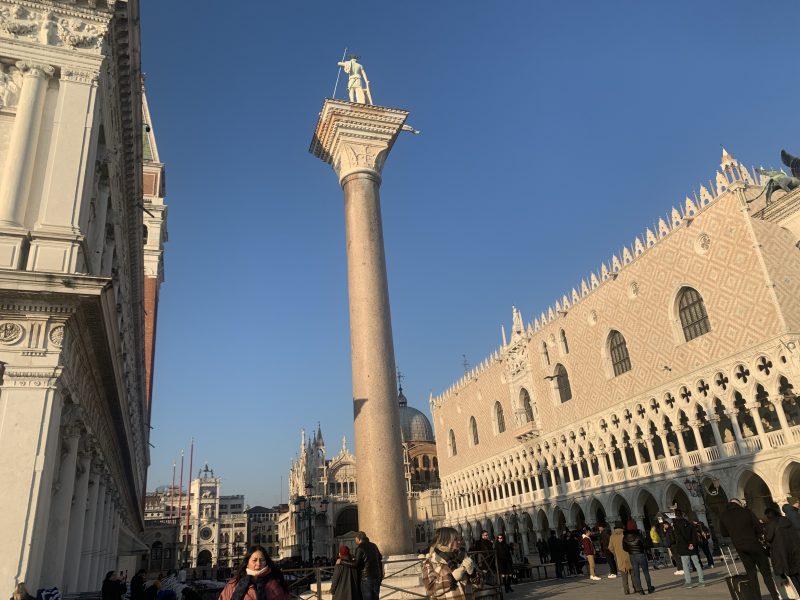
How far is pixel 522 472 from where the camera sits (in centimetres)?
3931

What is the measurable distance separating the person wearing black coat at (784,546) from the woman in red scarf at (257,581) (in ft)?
20.0

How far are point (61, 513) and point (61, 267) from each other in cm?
376

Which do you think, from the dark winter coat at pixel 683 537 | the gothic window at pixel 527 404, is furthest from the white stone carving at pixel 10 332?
the gothic window at pixel 527 404

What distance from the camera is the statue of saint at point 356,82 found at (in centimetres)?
1584

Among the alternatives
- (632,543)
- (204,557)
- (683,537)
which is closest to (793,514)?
(683,537)

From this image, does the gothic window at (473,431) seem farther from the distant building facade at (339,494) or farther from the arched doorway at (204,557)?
the arched doorway at (204,557)

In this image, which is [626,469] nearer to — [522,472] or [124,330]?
[522,472]

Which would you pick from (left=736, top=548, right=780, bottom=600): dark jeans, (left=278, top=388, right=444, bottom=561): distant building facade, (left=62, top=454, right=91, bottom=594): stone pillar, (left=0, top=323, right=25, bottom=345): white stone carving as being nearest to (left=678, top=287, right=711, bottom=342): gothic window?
Result: (left=736, top=548, right=780, bottom=600): dark jeans

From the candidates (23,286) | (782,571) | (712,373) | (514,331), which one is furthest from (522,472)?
(23,286)

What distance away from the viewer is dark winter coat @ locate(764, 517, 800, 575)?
6.97 meters

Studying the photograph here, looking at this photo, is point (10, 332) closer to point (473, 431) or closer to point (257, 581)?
point (257, 581)

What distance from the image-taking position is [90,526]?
1291cm

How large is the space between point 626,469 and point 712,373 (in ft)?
24.5

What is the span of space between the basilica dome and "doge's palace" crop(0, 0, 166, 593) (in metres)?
58.8
